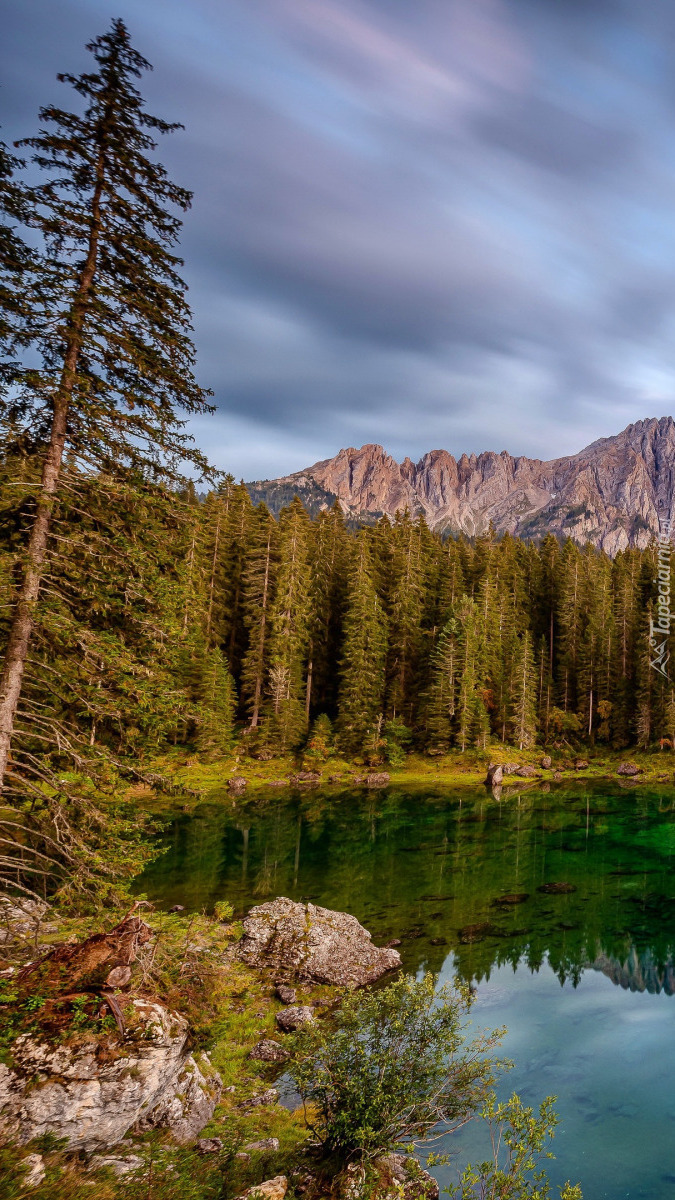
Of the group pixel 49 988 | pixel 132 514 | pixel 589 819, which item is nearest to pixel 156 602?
pixel 132 514

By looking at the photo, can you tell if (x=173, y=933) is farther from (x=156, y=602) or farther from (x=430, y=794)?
(x=430, y=794)

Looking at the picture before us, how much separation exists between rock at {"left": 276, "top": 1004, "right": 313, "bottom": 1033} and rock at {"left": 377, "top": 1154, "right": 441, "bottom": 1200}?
495 centimetres

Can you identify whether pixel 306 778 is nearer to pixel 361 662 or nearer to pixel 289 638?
pixel 361 662

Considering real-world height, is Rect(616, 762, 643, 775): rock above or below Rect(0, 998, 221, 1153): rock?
below

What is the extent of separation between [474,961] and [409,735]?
41000mm

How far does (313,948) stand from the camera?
17.6 metres

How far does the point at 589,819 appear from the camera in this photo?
38.6 metres

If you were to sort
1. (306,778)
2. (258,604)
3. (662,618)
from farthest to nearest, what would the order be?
(662,618)
(258,604)
(306,778)

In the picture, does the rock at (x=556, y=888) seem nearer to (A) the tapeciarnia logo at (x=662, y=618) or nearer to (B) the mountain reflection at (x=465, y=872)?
(B) the mountain reflection at (x=465, y=872)

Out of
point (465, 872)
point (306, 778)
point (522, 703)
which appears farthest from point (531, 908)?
point (522, 703)

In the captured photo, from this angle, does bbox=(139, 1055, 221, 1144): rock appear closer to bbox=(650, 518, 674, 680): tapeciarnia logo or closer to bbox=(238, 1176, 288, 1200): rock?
bbox=(238, 1176, 288, 1200): rock

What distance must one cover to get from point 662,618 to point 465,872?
4551 centimetres

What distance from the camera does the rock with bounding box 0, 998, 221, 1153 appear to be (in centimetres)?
716

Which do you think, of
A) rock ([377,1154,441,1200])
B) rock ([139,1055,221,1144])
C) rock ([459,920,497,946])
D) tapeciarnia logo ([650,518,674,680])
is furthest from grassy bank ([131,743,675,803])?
rock ([377,1154,441,1200])
